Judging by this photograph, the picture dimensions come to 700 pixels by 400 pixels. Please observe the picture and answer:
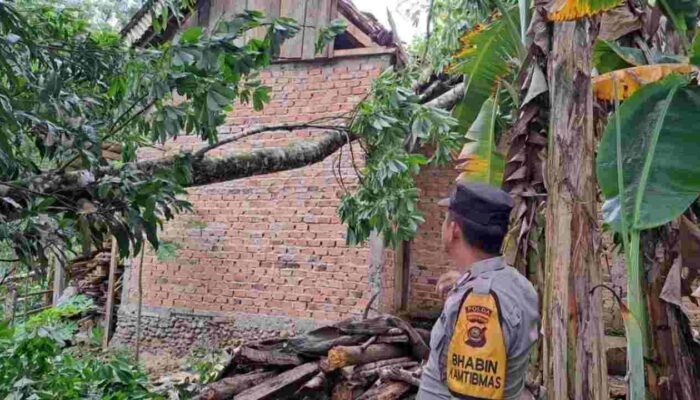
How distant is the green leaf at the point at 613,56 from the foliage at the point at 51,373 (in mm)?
3705

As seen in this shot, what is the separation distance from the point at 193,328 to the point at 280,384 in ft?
14.1

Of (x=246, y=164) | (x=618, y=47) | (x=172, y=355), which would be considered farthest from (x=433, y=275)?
(x=618, y=47)

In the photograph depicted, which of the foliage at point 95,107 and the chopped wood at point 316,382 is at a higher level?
the foliage at point 95,107

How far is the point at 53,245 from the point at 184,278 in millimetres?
6591

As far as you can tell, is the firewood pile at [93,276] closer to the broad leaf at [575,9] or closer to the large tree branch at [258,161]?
the large tree branch at [258,161]

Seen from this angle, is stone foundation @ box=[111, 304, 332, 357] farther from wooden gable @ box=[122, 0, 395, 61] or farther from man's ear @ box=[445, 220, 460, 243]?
man's ear @ box=[445, 220, 460, 243]

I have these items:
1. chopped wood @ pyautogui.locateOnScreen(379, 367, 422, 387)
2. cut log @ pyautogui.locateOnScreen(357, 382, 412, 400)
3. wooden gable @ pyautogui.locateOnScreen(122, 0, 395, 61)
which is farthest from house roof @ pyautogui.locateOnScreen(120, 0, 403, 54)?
cut log @ pyautogui.locateOnScreen(357, 382, 412, 400)

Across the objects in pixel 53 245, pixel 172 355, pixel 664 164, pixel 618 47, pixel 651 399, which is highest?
pixel 618 47

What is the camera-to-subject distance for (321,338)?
5301 millimetres

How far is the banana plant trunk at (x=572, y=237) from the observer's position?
242 centimetres

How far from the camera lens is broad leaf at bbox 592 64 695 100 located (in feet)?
10.1

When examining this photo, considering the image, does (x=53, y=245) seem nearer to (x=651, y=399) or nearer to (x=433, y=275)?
(x=651, y=399)

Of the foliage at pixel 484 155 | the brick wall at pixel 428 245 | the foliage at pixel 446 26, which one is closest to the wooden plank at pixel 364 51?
the foliage at pixel 446 26

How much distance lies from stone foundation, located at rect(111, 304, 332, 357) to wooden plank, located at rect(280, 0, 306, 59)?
11.5 feet
